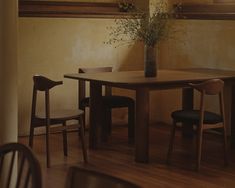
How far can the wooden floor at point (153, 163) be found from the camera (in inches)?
181

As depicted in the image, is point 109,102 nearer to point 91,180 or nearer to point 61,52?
point 61,52

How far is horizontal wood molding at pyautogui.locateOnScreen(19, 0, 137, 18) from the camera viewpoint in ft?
20.5

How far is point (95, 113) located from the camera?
18.6ft

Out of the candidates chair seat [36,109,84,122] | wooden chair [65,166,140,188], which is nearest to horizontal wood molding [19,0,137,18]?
chair seat [36,109,84,122]

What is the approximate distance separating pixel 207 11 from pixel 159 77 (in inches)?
55.4

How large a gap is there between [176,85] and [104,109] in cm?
101

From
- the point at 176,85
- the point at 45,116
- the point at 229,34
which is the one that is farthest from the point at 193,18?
the point at 45,116

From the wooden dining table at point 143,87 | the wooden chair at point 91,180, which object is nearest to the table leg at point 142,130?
the wooden dining table at point 143,87

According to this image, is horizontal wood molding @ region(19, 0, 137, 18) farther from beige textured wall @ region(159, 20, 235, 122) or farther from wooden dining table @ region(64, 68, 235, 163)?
wooden dining table @ region(64, 68, 235, 163)

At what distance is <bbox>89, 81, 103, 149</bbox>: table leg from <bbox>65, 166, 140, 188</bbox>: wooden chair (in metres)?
3.81

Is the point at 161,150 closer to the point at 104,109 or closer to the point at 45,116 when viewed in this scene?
the point at 104,109

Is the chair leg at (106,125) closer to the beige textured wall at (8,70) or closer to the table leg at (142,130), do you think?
the table leg at (142,130)

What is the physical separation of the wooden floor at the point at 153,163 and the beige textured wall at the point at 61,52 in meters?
0.51

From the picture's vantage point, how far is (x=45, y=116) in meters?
5.04
